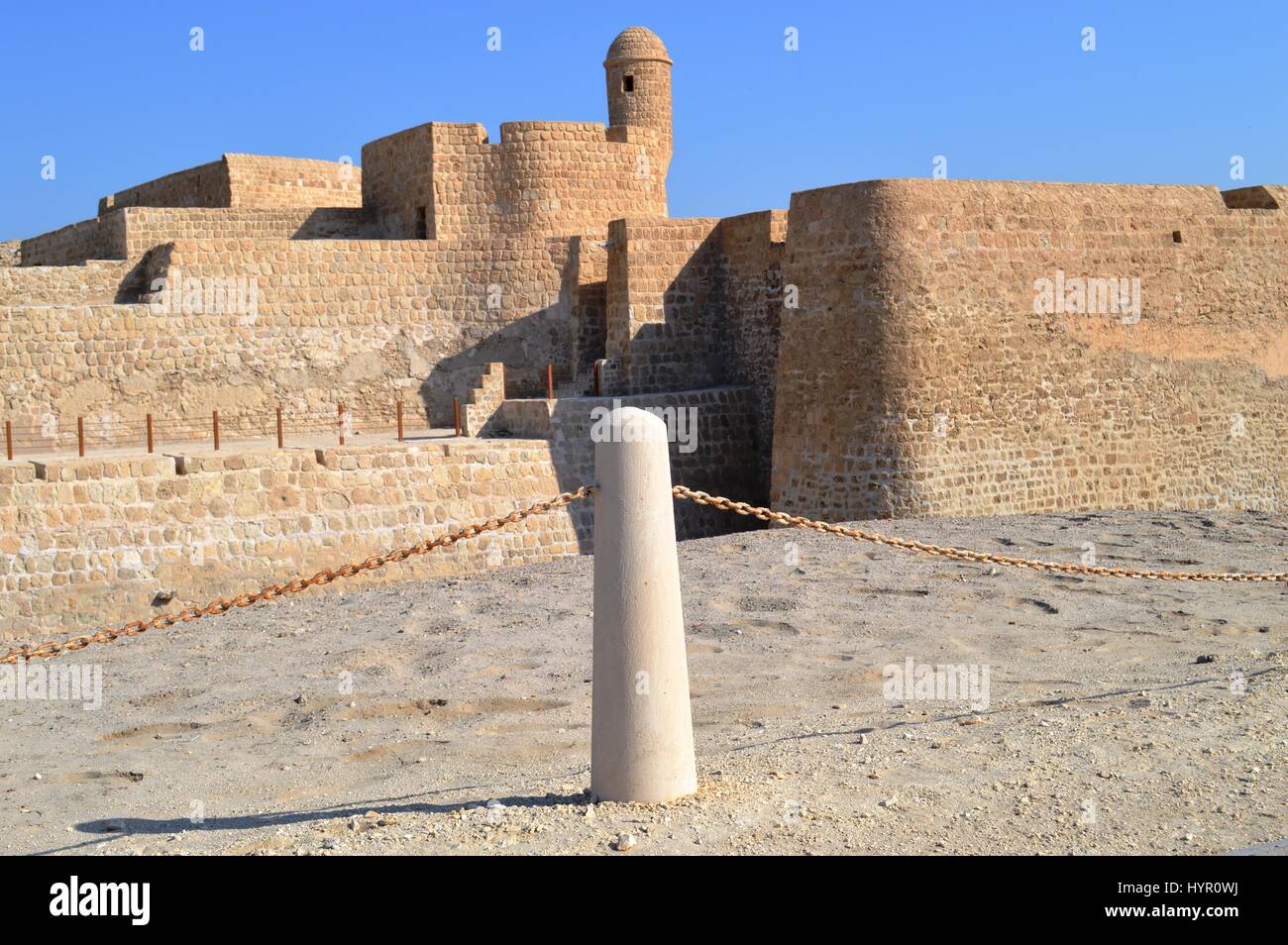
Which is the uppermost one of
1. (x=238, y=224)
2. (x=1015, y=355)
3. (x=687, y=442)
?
(x=238, y=224)

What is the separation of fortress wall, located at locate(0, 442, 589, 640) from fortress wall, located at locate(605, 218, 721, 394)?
2.81m

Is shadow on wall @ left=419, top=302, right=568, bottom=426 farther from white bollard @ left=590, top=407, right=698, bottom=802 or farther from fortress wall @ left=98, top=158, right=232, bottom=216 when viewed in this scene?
white bollard @ left=590, top=407, right=698, bottom=802

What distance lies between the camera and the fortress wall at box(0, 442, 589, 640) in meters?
12.1

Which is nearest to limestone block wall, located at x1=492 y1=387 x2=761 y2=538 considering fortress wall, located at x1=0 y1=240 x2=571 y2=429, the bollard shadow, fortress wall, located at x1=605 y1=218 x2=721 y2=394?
fortress wall, located at x1=605 y1=218 x2=721 y2=394

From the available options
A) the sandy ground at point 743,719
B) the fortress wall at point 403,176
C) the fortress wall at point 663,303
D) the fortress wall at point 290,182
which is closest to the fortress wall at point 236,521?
the sandy ground at point 743,719

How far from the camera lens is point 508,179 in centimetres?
1947

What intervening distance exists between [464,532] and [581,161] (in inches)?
579

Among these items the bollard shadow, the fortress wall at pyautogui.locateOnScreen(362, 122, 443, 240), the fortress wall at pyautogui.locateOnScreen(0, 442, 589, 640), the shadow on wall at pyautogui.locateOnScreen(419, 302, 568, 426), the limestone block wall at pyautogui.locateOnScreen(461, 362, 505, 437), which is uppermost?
the fortress wall at pyautogui.locateOnScreen(362, 122, 443, 240)

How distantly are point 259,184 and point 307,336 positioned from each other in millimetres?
5682

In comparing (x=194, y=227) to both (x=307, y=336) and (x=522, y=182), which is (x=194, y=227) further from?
(x=522, y=182)

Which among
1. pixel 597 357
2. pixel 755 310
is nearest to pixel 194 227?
pixel 597 357

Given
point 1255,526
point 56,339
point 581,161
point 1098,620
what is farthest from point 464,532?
point 581,161

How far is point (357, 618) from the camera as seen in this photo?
11195 millimetres
